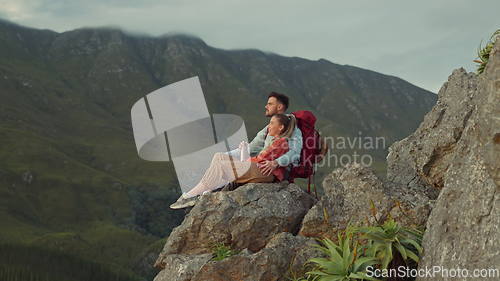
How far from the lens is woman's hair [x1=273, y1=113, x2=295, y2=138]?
1200cm

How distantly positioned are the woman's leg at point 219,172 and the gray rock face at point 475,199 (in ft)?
17.7

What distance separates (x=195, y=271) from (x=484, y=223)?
6.07 metres

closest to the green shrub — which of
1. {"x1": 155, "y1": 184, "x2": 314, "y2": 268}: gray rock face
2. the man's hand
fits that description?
{"x1": 155, "y1": 184, "x2": 314, "y2": 268}: gray rock face

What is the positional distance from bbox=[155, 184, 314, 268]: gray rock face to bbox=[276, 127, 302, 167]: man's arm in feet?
2.65

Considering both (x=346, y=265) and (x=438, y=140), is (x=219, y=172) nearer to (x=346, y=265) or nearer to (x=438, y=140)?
(x=346, y=265)

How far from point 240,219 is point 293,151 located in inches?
88.7

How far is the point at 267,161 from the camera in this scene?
12086 mm

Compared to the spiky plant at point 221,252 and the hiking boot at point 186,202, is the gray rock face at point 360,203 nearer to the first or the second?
the spiky plant at point 221,252

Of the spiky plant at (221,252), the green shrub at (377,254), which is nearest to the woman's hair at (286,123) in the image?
the spiky plant at (221,252)

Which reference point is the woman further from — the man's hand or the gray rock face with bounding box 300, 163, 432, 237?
the gray rock face with bounding box 300, 163, 432, 237

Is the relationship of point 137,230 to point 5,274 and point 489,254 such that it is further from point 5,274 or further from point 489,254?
point 489,254

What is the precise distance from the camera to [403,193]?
1031cm

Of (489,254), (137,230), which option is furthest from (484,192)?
(137,230)

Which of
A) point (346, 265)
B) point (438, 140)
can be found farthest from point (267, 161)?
point (346, 265)
